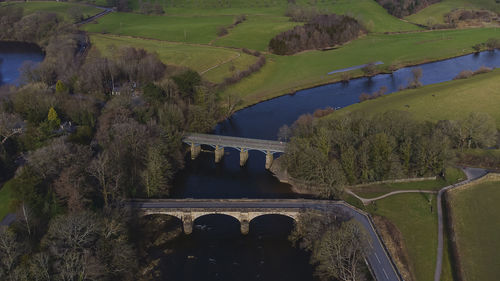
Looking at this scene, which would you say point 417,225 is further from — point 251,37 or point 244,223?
point 251,37

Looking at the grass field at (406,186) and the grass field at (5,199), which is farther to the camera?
the grass field at (406,186)

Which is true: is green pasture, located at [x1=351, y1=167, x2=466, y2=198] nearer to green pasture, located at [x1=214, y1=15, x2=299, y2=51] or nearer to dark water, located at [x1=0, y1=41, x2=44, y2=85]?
green pasture, located at [x1=214, y1=15, x2=299, y2=51]

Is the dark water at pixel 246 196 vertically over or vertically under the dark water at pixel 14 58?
under

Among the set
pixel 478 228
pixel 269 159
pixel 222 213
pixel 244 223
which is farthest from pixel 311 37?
pixel 222 213

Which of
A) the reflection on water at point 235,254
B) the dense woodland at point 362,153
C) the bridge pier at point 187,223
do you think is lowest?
the reflection on water at point 235,254

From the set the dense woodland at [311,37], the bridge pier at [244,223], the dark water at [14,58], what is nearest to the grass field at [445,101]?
the bridge pier at [244,223]

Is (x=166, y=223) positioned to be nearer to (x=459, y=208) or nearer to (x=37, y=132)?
(x=37, y=132)

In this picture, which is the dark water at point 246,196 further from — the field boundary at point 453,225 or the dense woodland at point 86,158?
the field boundary at point 453,225
